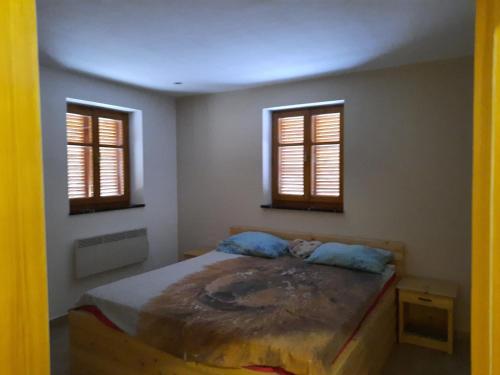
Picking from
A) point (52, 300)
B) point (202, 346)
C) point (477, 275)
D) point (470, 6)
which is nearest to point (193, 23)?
point (470, 6)

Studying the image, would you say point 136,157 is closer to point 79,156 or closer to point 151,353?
point 79,156

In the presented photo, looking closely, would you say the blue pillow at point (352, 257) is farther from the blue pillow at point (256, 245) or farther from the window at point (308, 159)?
the window at point (308, 159)

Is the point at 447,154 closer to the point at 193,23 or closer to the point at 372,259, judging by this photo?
the point at 372,259

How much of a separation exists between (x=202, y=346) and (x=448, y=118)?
268cm

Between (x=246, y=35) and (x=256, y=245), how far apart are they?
1.96 meters

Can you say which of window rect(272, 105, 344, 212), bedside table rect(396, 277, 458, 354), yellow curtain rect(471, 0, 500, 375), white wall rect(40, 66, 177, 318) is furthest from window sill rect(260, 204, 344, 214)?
yellow curtain rect(471, 0, 500, 375)

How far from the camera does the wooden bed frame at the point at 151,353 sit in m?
1.93

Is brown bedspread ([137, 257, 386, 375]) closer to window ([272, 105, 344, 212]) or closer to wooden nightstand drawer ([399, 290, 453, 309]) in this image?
wooden nightstand drawer ([399, 290, 453, 309])

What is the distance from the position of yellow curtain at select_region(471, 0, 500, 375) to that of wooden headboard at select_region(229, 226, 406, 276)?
2.71m

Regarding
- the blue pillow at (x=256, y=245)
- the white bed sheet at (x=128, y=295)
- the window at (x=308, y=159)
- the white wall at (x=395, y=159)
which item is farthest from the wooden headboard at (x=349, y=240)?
the white bed sheet at (x=128, y=295)

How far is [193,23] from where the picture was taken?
2258 mm

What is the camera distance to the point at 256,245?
11.5 feet

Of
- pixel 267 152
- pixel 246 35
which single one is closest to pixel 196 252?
pixel 267 152

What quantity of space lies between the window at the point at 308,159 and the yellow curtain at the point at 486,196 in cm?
294
